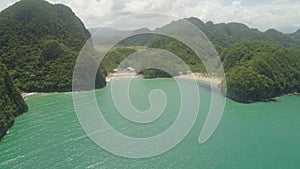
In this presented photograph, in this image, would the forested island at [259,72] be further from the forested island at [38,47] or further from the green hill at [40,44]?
the green hill at [40,44]

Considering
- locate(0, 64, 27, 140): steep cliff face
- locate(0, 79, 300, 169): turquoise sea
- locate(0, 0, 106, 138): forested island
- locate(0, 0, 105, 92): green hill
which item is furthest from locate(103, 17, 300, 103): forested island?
locate(0, 64, 27, 140): steep cliff face

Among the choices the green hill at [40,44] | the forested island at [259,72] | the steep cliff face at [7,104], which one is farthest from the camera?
the green hill at [40,44]

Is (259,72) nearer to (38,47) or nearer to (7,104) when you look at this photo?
(7,104)

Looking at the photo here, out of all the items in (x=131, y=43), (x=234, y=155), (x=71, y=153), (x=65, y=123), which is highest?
(x=234, y=155)

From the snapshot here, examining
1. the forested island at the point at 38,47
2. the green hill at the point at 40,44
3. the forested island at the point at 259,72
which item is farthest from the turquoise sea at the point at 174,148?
the green hill at the point at 40,44

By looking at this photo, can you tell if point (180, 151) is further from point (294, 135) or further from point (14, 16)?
point (14, 16)

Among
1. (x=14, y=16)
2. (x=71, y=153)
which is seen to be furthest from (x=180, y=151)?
(x=14, y=16)

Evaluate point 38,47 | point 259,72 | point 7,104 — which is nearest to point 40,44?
point 38,47
